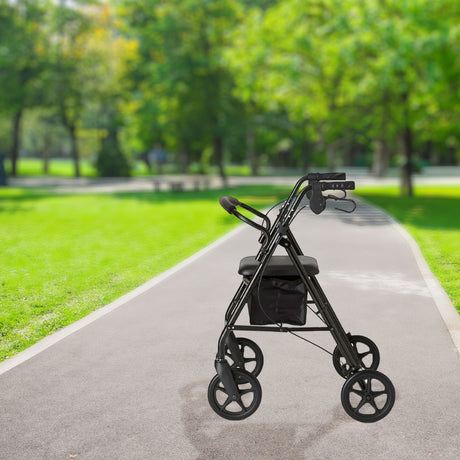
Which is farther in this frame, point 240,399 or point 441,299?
point 441,299

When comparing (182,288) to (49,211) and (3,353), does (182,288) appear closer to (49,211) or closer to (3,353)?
(3,353)


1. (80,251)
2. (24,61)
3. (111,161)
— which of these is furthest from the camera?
(111,161)

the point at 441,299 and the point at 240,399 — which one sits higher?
the point at 240,399

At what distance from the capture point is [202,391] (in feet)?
15.6

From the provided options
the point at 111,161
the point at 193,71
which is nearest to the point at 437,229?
the point at 193,71

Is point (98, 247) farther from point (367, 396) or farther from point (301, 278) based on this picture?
point (367, 396)

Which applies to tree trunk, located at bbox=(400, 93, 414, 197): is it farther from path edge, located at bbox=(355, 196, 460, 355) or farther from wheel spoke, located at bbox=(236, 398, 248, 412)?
wheel spoke, located at bbox=(236, 398, 248, 412)

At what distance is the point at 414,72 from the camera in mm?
22188

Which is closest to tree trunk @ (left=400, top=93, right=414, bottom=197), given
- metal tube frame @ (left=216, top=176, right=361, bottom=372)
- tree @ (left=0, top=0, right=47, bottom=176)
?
metal tube frame @ (left=216, top=176, right=361, bottom=372)

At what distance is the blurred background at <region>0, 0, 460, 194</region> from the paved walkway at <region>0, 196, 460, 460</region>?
14186mm

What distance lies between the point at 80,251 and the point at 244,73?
52.3 feet

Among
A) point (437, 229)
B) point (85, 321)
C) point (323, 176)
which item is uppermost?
point (323, 176)

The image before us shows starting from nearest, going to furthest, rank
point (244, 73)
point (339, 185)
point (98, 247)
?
point (339, 185), point (98, 247), point (244, 73)

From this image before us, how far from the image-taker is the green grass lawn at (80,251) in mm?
7438
